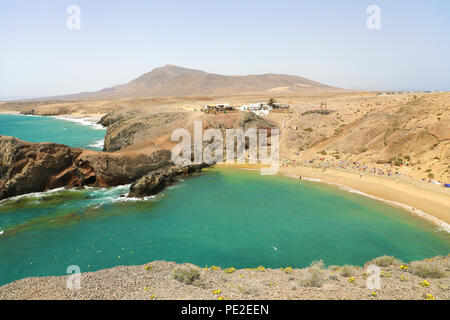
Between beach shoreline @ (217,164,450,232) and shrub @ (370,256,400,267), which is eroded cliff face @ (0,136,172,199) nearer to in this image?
beach shoreline @ (217,164,450,232)

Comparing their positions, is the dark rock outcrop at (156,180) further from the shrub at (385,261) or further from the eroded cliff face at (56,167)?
the shrub at (385,261)

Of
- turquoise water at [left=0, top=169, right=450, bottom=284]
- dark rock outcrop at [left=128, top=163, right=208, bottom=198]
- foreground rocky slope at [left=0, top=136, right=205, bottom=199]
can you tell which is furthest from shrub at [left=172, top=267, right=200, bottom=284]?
foreground rocky slope at [left=0, top=136, right=205, bottom=199]

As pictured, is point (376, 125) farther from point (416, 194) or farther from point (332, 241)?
point (332, 241)

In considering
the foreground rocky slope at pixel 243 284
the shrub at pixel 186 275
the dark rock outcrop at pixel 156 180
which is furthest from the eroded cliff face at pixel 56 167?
the shrub at pixel 186 275

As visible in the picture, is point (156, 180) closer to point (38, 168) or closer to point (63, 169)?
point (63, 169)

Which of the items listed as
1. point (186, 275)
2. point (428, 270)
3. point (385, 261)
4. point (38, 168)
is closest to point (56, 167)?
point (38, 168)
